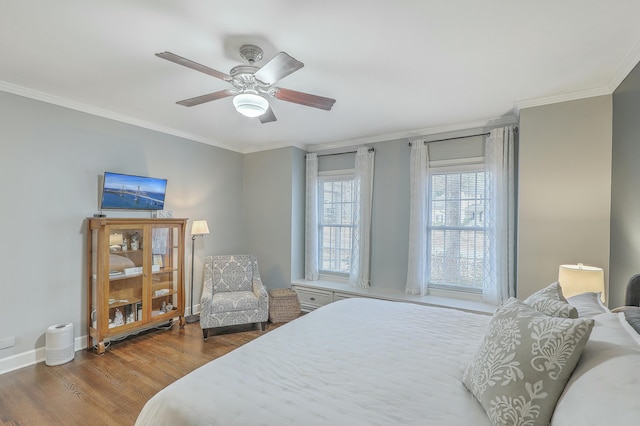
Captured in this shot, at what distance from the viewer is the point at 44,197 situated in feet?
9.35

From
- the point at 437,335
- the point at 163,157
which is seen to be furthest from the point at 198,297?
the point at 437,335

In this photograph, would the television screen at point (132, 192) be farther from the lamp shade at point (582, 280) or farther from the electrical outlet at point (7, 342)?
the lamp shade at point (582, 280)

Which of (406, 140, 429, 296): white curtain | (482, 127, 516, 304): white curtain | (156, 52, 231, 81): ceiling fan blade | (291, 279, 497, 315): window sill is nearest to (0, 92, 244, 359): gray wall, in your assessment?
(156, 52, 231, 81): ceiling fan blade

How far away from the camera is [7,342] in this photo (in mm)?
2613

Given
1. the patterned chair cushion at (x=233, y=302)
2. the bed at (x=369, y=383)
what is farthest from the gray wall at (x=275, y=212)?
the bed at (x=369, y=383)

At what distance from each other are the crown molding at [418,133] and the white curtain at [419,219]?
0.17m

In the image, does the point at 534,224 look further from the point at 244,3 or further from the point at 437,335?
the point at 244,3

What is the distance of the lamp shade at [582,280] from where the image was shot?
2.11m

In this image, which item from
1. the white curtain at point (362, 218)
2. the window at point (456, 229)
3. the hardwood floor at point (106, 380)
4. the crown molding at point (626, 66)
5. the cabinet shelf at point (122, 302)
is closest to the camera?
the crown molding at point (626, 66)

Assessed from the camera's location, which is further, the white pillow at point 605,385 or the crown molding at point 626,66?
the crown molding at point 626,66

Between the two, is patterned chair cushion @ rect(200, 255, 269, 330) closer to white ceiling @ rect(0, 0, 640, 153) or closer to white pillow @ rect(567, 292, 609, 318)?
white ceiling @ rect(0, 0, 640, 153)

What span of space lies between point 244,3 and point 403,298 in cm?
333

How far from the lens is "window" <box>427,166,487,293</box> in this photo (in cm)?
353

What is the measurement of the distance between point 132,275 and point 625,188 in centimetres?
471
